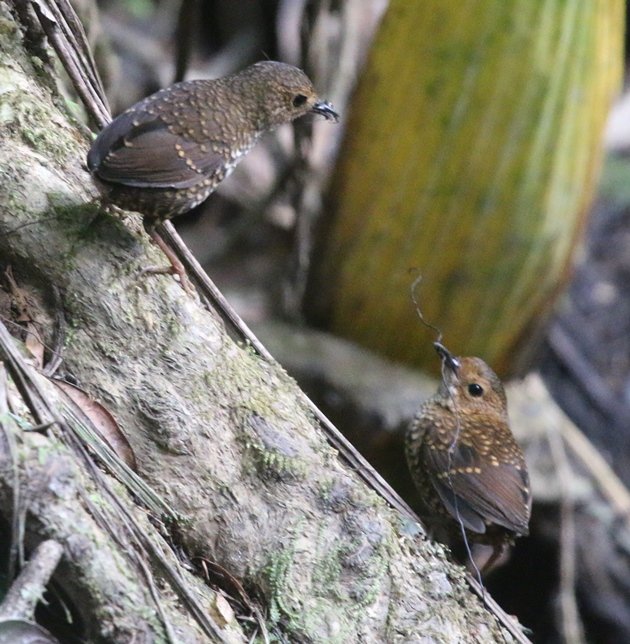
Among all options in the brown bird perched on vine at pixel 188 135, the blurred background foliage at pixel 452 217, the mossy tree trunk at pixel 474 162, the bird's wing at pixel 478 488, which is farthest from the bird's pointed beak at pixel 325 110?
the mossy tree trunk at pixel 474 162

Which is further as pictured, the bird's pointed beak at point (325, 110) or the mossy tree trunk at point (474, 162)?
the mossy tree trunk at point (474, 162)

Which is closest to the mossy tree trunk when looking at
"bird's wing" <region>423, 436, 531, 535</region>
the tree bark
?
"bird's wing" <region>423, 436, 531, 535</region>

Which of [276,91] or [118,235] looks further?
[276,91]

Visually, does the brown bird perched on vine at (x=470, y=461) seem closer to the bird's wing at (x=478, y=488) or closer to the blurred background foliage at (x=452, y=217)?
the bird's wing at (x=478, y=488)

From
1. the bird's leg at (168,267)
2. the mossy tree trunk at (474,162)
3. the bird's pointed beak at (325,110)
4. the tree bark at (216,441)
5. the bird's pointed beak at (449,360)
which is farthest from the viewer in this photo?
the mossy tree trunk at (474,162)

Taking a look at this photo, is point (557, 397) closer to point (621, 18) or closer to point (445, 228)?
point (445, 228)

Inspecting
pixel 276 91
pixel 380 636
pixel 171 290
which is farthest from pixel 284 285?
pixel 380 636

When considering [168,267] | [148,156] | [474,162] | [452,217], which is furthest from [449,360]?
[148,156]
